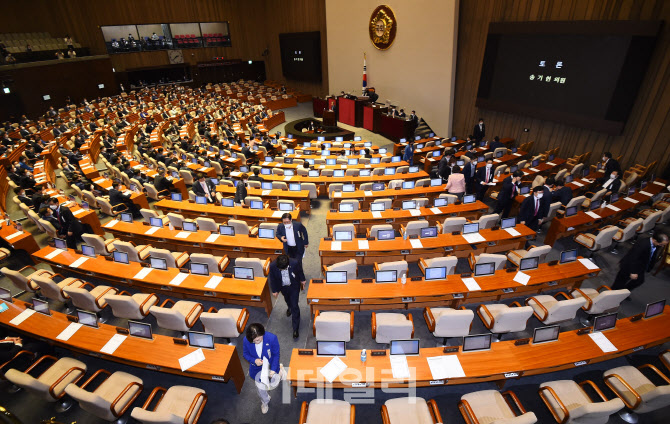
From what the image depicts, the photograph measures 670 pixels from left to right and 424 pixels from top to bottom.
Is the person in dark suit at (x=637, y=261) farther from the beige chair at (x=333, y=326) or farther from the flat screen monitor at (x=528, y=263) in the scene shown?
the beige chair at (x=333, y=326)

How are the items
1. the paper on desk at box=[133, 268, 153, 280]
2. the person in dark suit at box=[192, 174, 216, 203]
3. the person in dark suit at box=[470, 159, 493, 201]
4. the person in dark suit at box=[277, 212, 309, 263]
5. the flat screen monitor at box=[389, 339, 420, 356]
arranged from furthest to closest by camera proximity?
A: the person in dark suit at box=[470, 159, 493, 201] < the person in dark suit at box=[192, 174, 216, 203] < the person in dark suit at box=[277, 212, 309, 263] < the paper on desk at box=[133, 268, 153, 280] < the flat screen monitor at box=[389, 339, 420, 356]

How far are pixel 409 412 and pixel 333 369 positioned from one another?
1.12 m

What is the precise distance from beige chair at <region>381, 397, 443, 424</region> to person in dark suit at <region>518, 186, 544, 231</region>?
571 centimetres

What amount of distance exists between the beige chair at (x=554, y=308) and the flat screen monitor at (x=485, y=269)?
83cm

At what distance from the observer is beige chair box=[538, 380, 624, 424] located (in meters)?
3.75

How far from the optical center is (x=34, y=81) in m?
20.7

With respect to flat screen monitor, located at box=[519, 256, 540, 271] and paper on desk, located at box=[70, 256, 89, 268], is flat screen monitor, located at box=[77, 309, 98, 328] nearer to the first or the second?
paper on desk, located at box=[70, 256, 89, 268]

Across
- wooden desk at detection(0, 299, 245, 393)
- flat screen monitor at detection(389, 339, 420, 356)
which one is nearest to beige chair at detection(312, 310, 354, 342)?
flat screen monitor at detection(389, 339, 420, 356)

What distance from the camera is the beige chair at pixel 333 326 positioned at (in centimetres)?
509

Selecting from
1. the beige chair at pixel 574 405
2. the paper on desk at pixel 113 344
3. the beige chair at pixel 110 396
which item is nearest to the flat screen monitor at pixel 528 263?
the beige chair at pixel 574 405

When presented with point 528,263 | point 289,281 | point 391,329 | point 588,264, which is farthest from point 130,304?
point 588,264

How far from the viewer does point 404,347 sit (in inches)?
184

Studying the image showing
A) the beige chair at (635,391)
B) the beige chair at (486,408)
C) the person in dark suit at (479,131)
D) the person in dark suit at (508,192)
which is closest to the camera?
the beige chair at (635,391)

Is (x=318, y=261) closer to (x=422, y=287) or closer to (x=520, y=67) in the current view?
(x=422, y=287)
